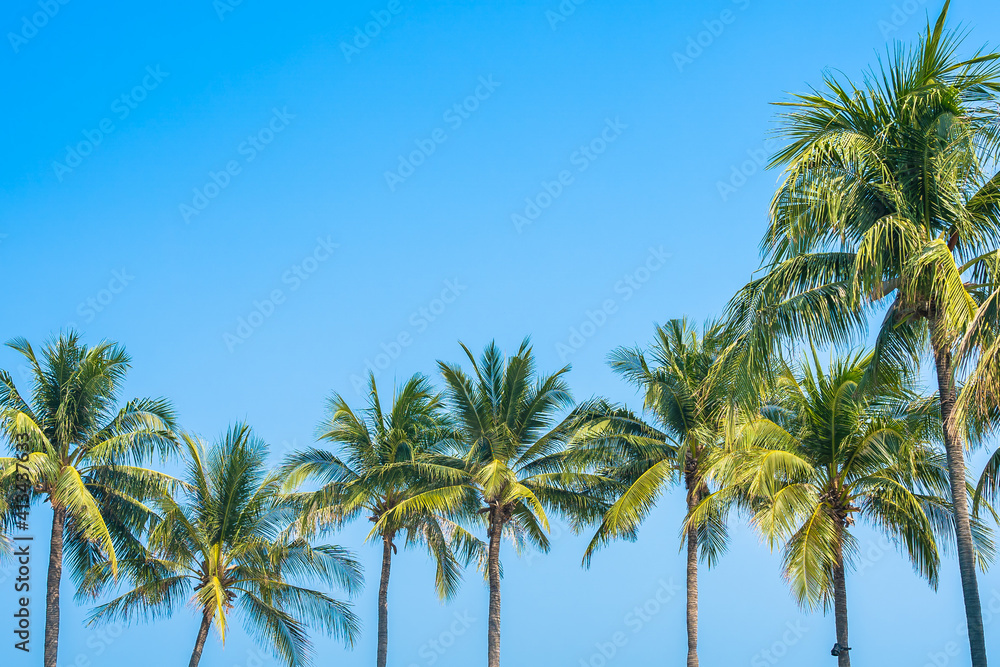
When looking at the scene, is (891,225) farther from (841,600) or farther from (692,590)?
(692,590)

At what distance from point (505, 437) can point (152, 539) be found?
355 inches

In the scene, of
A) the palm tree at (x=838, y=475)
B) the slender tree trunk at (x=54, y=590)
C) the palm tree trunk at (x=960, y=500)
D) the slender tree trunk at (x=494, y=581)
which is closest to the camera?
the palm tree trunk at (x=960, y=500)

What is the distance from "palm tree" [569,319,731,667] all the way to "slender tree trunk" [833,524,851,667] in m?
4.05

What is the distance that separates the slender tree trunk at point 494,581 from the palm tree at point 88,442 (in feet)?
26.9

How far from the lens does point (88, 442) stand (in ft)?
81.3

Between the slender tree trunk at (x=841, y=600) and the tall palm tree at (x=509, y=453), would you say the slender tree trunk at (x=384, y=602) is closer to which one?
the tall palm tree at (x=509, y=453)

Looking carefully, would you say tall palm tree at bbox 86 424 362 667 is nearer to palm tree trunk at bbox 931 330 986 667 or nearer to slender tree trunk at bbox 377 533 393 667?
slender tree trunk at bbox 377 533 393 667

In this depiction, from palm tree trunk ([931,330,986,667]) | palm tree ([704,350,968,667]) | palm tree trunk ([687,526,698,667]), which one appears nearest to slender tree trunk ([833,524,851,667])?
palm tree ([704,350,968,667])

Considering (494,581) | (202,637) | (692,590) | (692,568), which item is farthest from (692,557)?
(202,637)

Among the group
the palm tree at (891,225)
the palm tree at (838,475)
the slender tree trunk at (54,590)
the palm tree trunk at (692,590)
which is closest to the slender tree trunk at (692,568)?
the palm tree trunk at (692,590)

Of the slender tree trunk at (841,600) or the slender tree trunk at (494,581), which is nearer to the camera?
the slender tree trunk at (841,600)

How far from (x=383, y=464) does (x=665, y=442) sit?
750 centimetres

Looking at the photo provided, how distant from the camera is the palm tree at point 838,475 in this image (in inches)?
731

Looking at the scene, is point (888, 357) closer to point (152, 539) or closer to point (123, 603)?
point (152, 539)
